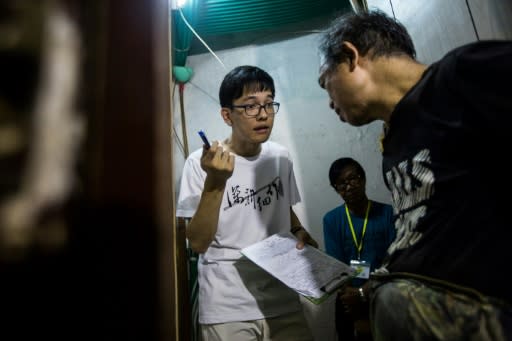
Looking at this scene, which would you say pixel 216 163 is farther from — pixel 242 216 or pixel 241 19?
pixel 241 19

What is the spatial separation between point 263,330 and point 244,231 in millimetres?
358

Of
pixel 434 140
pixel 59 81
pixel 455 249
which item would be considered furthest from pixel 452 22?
pixel 59 81

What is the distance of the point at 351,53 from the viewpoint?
31.5 inches

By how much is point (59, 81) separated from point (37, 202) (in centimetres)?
5

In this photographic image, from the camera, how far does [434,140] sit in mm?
563

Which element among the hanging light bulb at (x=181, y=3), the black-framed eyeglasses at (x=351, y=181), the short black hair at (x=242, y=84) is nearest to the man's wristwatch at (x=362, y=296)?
the black-framed eyeglasses at (x=351, y=181)

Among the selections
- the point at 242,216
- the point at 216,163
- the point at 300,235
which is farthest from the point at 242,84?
the point at 300,235

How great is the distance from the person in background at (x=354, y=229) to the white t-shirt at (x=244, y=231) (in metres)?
0.58

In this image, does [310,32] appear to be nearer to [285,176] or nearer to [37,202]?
[285,176]

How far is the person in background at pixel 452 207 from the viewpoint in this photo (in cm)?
46

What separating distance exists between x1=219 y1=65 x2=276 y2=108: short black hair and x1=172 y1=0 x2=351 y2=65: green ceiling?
0.90 m

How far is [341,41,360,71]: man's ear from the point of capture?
79 centimetres

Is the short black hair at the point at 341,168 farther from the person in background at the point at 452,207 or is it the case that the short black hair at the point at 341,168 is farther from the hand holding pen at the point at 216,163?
the person in background at the point at 452,207

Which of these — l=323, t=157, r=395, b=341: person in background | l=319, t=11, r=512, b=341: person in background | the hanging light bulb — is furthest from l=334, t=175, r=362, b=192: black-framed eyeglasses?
the hanging light bulb
